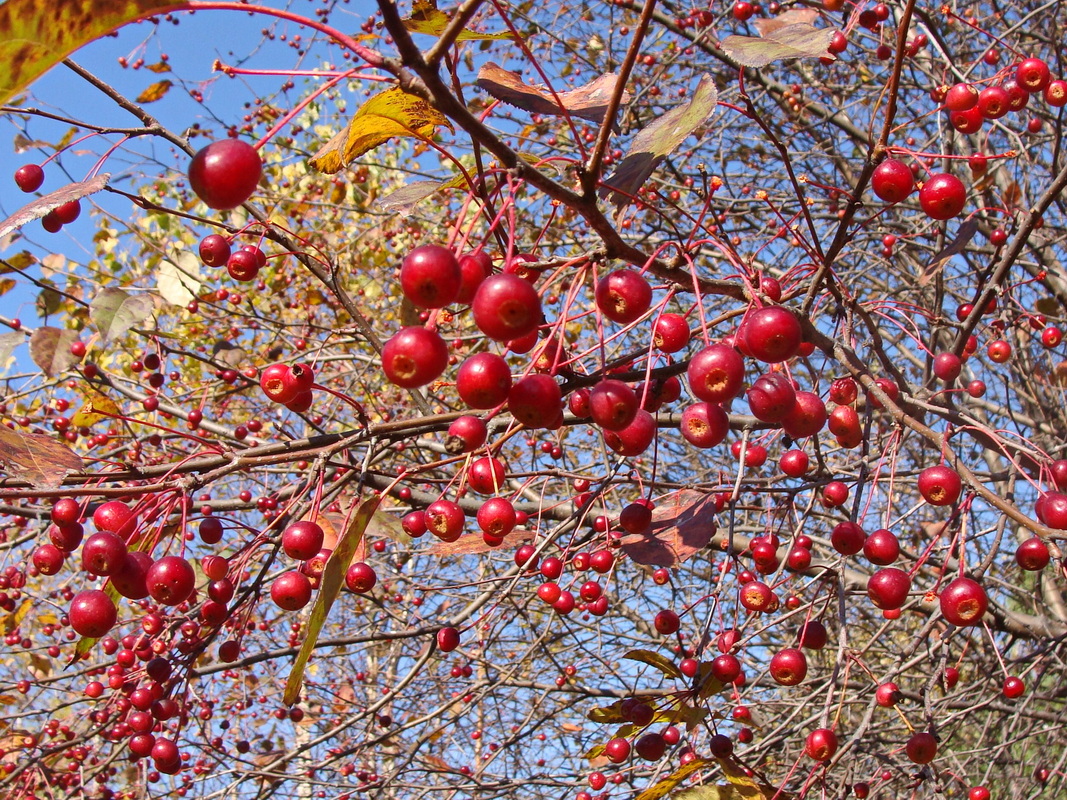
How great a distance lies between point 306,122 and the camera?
731 centimetres

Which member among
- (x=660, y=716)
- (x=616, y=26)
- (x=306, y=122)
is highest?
(x=306, y=122)

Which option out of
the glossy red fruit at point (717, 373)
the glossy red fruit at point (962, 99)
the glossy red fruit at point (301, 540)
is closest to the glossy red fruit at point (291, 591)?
the glossy red fruit at point (301, 540)

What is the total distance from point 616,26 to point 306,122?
10.4 ft

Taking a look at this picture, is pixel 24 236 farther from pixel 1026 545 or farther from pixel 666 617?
pixel 1026 545

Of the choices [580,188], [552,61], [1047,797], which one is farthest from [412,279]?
[552,61]

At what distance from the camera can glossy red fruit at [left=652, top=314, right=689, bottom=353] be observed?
1.43 metres

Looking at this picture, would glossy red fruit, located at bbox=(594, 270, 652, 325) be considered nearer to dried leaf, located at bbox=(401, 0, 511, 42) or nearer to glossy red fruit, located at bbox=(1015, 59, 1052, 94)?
dried leaf, located at bbox=(401, 0, 511, 42)

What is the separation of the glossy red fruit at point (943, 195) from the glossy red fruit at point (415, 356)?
1.21 m

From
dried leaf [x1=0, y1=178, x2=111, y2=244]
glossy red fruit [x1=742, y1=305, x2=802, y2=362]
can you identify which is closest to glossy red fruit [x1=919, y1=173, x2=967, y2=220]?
glossy red fruit [x1=742, y1=305, x2=802, y2=362]

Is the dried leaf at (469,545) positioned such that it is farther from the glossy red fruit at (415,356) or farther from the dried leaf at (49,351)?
the dried leaf at (49,351)

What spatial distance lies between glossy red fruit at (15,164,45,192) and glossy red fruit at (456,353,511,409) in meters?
1.79

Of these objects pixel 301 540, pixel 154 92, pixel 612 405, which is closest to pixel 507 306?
pixel 612 405

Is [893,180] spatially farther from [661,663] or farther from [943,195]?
[661,663]

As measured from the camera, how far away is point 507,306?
103 centimetres
